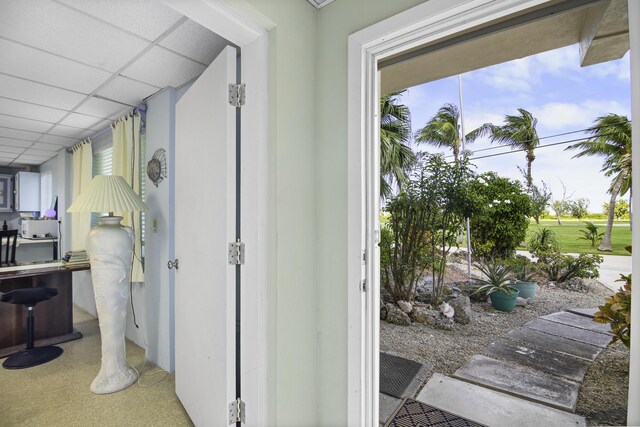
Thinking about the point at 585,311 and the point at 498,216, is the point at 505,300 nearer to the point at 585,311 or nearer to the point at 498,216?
the point at 585,311

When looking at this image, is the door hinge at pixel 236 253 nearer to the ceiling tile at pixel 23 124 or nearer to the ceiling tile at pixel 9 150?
the ceiling tile at pixel 23 124

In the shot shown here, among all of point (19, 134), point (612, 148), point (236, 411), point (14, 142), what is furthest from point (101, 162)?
point (612, 148)

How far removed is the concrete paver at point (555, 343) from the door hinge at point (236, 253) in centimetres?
289

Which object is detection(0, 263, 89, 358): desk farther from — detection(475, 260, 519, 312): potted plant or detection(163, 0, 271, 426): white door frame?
detection(475, 260, 519, 312): potted plant

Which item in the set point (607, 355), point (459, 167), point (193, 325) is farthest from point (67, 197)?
point (607, 355)

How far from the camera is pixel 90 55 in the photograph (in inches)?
73.6

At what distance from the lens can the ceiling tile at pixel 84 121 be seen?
2.98 metres

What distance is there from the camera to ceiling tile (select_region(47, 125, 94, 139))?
3338 millimetres

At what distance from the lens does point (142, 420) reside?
1.81 m

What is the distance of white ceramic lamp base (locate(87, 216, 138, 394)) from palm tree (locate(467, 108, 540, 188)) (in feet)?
13.0

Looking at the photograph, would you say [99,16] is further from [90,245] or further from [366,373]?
[366,373]

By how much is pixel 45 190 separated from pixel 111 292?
4.57 metres

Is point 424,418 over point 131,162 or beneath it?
beneath

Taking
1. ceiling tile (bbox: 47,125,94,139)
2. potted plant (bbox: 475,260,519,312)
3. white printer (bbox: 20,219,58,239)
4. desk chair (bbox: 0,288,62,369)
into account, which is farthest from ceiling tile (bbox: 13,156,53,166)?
potted plant (bbox: 475,260,519,312)
